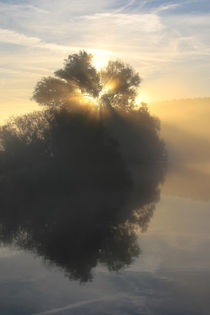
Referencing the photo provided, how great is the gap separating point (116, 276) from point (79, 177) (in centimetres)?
2570

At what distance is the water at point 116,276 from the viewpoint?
31.0 feet

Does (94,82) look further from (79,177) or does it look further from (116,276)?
(116,276)

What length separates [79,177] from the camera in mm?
37094

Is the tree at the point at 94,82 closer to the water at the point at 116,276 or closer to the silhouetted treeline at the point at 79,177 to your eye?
the silhouetted treeline at the point at 79,177

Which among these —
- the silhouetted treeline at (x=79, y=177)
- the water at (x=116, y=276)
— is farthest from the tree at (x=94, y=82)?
the water at (x=116, y=276)

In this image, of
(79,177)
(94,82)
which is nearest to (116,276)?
(79,177)

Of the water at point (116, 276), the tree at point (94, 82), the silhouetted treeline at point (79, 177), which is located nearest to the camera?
the water at point (116, 276)

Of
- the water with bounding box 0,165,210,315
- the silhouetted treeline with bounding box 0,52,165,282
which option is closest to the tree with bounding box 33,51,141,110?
the silhouetted treeline with bounding box 0,52,165,282

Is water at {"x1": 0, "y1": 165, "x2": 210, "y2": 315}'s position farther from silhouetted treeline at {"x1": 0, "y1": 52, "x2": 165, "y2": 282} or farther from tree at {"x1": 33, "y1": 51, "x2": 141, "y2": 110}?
tree at {"x1": 33, "y1": 51, "x2": 141, "y2": 110}

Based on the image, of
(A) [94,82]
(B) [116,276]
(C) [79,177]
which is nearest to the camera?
(B) [116,276]

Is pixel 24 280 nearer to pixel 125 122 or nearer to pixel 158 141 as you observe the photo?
pixel 125 122

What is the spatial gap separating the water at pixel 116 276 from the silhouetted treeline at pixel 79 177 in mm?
125

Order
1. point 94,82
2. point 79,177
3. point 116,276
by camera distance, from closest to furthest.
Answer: point 116,276 < point 79,177 < point 94,82

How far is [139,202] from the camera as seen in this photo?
25.7m
